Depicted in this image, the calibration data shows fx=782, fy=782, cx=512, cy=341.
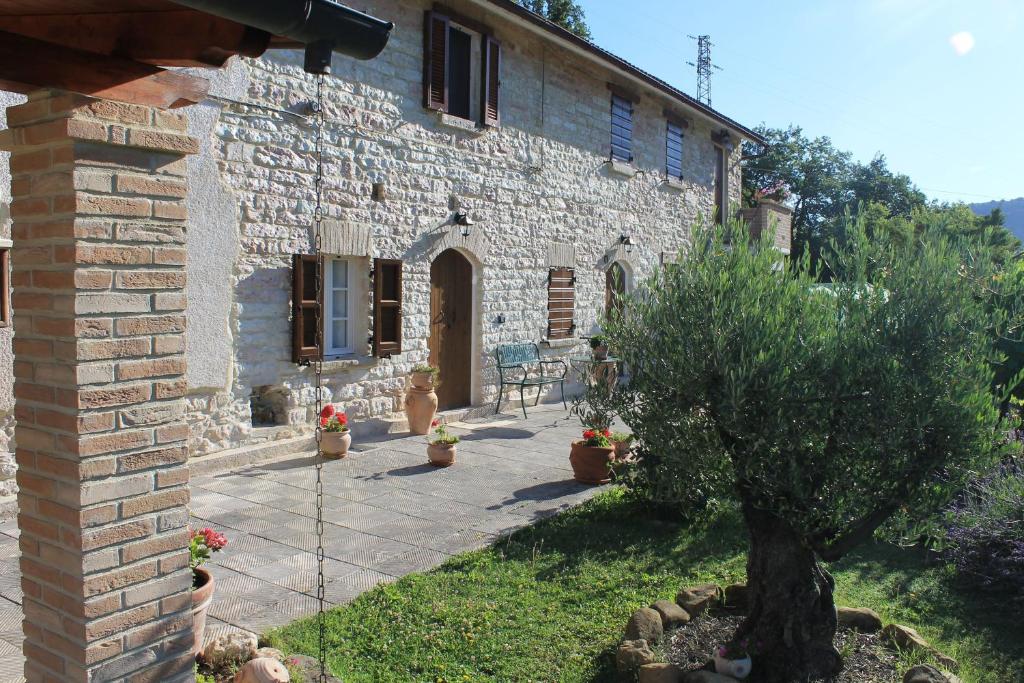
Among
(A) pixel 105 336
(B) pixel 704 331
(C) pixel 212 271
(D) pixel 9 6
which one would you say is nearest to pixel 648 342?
(B) pixel 704 331

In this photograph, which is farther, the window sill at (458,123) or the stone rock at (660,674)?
the window sill at (458,123)

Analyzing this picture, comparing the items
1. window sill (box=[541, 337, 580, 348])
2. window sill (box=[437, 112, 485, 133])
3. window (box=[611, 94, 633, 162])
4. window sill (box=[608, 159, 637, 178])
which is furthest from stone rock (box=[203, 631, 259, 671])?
window (box=[611, 94, 633, 162])

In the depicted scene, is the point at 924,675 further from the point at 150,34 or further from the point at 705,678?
the point at 150,34

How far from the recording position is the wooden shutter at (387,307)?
870 centimetres

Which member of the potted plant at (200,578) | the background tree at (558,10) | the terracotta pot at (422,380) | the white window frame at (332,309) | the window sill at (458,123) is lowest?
the potted plant at (200,578)

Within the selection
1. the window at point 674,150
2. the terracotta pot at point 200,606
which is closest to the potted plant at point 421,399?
the terracotta pot at point 200,606

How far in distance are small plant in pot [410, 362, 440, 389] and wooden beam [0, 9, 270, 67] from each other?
258 inches

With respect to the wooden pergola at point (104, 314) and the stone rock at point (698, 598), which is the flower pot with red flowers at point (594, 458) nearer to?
the stone rock at point (698, 598)

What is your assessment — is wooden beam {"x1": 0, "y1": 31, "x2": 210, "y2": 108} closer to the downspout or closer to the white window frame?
the downspout

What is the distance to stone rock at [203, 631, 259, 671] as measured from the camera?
10.8ft

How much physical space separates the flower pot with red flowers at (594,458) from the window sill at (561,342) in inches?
181

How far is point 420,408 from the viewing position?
9086 mm

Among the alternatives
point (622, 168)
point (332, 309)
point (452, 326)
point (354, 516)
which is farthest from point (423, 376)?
point (622, 168)

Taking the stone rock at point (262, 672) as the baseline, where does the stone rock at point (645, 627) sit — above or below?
below
